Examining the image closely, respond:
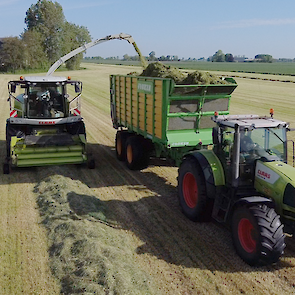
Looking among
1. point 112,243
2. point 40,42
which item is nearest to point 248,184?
point 112,243

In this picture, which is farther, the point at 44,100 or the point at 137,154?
the point at 44,100

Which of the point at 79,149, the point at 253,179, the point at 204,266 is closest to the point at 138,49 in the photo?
the point at 79,149

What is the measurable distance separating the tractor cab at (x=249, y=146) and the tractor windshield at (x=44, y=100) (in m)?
6.29

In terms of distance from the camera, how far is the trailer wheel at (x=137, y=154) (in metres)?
9.92

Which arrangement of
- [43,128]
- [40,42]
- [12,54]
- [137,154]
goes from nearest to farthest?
[137,154], [43,128], [12,54], [40,42]

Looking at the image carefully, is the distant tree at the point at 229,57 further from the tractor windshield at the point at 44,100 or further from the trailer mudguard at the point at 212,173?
the trailer mudguard at the point at 212,173

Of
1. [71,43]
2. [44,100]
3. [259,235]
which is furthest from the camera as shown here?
[71,43]

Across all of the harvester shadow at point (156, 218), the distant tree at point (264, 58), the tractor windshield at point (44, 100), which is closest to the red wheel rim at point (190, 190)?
the harvester shadow at point (156, 218)

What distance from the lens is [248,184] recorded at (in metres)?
5.95

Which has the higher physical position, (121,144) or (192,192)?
(121,144)

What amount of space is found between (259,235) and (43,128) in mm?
7889

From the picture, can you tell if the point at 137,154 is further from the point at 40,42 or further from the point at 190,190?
the point at 40,42

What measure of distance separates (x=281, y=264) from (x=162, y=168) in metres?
5.36

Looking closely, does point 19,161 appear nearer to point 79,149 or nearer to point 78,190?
point 79,149
